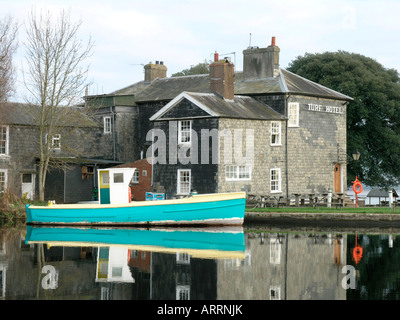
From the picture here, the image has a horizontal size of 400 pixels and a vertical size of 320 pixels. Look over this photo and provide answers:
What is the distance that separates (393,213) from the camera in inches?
1217

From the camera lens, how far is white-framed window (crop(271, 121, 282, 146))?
129 feet

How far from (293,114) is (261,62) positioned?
4.02 metres

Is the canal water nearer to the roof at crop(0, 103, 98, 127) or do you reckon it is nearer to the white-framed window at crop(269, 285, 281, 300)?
the white-framed window at crop(269, 285, 281, 300)

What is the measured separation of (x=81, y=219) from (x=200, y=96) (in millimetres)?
10149

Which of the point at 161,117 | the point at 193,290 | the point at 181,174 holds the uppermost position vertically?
the point at 161,117

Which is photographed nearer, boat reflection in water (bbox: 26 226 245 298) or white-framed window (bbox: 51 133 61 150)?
boat reflection in water (bbox: 26 226 245 298)

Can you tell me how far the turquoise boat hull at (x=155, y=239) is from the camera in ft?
76.8

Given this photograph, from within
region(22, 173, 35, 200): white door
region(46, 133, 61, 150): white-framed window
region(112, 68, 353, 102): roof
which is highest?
region(112, 68, 353, 102): roof

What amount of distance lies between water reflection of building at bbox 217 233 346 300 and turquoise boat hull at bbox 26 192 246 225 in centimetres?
490

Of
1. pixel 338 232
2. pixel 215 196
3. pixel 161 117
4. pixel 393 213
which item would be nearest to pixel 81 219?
pixel 215 196

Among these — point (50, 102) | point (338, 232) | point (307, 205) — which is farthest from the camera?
point (50, 102)

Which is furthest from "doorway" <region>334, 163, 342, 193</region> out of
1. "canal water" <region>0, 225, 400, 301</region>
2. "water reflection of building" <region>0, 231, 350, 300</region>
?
"water reflection of building" <region>0, 231, 350, 300</region>

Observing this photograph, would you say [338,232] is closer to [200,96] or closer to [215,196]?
[215,196]

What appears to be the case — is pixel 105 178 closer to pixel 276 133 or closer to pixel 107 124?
pixel 276 133
